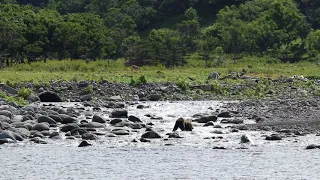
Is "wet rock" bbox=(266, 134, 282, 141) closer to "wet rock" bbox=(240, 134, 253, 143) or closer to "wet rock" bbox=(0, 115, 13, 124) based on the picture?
"wet rock" bbox=(240, 134, 253, 143)

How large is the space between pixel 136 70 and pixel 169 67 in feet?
30.0

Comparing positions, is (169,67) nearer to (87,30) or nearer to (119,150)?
(87,30)

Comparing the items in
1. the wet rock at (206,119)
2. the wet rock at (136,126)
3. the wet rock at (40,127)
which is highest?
the wet rock at (40,127)

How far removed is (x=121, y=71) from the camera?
231 feet

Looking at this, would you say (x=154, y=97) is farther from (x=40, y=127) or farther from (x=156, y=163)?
(x=156, y=163)

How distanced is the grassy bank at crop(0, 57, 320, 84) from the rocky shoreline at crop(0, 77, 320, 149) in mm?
8231

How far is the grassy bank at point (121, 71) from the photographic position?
58688mm

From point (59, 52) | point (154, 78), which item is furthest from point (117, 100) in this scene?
point (59, 52)

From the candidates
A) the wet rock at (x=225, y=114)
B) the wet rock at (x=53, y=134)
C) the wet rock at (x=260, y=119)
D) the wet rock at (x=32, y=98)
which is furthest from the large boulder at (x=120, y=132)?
the wet rock at (x=32, y=98)

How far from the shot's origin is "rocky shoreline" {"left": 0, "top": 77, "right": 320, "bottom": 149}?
29828 mm

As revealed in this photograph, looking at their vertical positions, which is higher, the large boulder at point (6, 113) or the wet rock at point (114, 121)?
the large boulder at point (6, 113)

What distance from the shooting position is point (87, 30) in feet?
300

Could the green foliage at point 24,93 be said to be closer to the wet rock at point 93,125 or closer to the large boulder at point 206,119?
the wet rock at point 93,125

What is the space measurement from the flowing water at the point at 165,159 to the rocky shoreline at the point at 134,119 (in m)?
0.68
